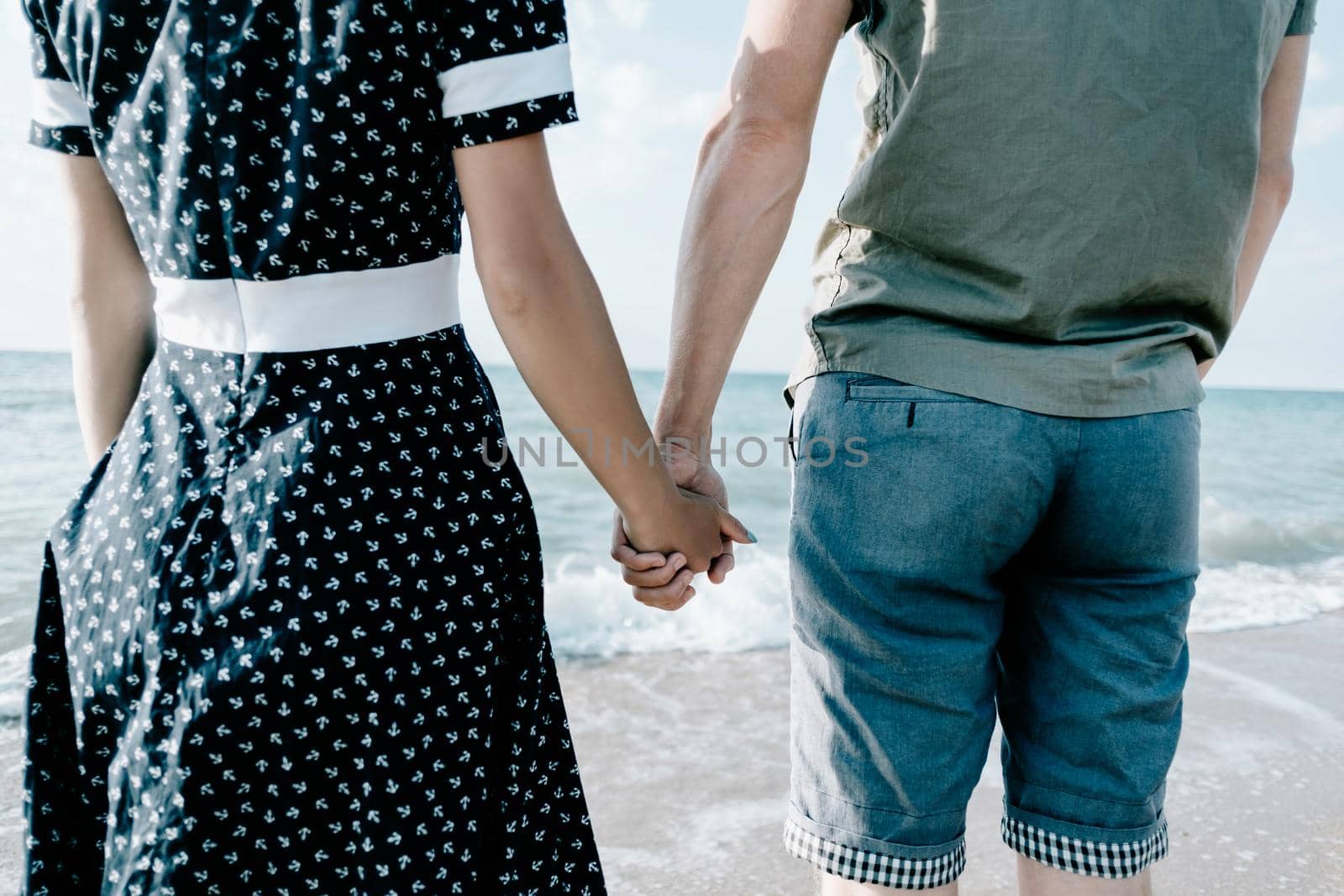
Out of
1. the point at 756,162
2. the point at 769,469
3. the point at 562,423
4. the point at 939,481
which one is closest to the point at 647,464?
the point at 562,423

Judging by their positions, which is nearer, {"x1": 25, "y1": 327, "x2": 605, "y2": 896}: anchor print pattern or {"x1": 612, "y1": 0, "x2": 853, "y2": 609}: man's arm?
{"x1": 25, "y1": 327, "x2": 605, "y2": 896}: anchor print pattern

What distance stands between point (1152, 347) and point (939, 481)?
1.04ft

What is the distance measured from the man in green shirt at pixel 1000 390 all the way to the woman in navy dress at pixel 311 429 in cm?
35

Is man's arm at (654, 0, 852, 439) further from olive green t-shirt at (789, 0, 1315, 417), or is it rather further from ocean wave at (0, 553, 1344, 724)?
ocean wave at (0, 553, 1344, 724)

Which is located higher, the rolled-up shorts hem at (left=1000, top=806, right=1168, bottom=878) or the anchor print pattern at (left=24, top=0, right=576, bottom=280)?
the anchor print pattern at (left=24, top=0, right=576, bottom=280)

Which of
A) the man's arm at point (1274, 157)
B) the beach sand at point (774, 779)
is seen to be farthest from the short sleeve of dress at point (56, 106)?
the beach sand at point (774, 779)

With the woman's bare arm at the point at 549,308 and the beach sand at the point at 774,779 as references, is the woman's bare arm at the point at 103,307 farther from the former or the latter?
the beach sand at the point at 774,779

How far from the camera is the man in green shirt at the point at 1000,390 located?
1.10 m

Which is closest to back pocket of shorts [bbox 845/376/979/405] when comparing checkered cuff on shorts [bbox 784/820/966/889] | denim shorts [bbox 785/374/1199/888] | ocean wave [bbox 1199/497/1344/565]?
denim shorts [bbox 785/374/1199/888]

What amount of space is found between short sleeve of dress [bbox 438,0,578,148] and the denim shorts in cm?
50

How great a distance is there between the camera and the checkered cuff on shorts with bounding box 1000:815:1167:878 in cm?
124

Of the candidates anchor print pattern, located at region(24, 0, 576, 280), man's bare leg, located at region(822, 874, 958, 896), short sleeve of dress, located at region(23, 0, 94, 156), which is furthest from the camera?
man's bare leg, located at region(822, 874, 958, 896)

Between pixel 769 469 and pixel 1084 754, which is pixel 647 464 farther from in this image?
pixel 769 469

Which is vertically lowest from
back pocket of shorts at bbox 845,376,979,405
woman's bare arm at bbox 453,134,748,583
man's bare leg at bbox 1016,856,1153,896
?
man's bare leg at bbox 1016,856,1153,896
